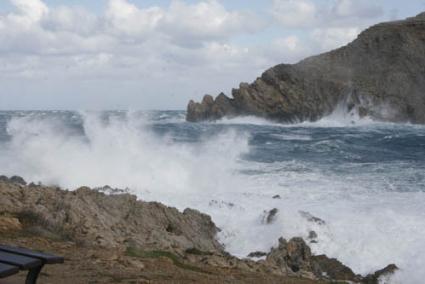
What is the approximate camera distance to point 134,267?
7.50m

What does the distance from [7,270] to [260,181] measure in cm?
1546

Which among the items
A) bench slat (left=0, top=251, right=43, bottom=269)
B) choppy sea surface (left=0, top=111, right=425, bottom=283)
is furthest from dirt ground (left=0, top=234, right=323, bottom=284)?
choppy sea surface (left=0, top=111, right=425, bottom=283)

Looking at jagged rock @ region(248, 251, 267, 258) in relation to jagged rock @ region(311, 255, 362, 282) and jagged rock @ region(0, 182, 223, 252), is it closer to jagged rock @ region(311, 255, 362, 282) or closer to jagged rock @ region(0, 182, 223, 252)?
jagged rock @ region(0, 182, 223, 252)

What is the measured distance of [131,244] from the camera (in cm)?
925

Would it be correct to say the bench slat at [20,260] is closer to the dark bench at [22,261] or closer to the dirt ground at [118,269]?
the dark bench at [22,261]

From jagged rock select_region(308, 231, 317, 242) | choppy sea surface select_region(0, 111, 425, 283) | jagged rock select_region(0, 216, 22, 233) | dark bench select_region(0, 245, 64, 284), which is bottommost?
jagged rock select_region(308, 231, 317, 242)

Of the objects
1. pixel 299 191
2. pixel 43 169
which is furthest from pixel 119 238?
pixel 43 169

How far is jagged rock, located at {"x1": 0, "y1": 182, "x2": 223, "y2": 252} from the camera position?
9320 millimetres

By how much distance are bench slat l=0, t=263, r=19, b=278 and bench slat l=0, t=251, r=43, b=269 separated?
70 mm

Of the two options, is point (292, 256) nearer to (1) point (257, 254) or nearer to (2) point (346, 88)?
(1) point (257, 254)

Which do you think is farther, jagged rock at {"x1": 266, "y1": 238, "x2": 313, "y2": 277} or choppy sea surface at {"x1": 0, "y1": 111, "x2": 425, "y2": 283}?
choppy sea surface at {"x1": 0, "y1": 111, "x2": 425, "y2": 283}

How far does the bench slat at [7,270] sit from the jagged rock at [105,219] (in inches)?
154

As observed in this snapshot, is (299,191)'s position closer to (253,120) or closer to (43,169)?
(43,169)

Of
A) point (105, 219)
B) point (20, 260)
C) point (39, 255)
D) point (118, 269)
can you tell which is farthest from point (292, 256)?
point (20, 260)
